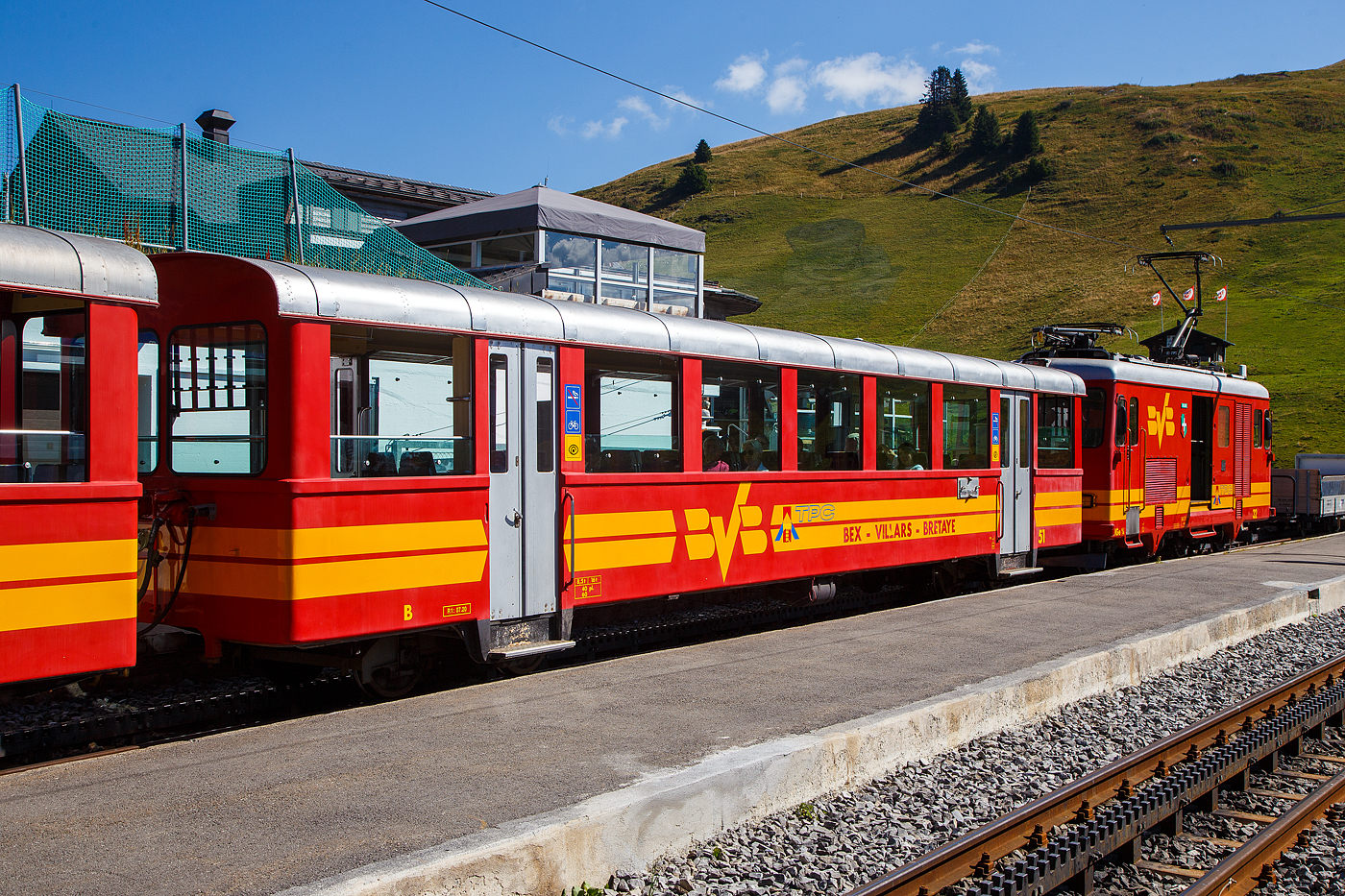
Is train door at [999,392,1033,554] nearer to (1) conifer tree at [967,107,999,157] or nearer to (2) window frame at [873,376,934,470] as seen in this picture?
(2) window frame at [873,376,934,470]

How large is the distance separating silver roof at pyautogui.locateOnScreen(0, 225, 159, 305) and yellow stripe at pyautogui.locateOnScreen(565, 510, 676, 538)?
11.4 feet

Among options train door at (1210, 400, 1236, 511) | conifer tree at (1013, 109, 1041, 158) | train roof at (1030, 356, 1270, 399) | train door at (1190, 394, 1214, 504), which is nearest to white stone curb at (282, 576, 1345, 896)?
train roof at (1030, 356, 1270, 399)

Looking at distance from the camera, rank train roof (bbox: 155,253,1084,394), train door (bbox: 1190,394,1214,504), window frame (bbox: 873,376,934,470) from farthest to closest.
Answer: train door (bbox: 1190,394,1214,504) < window frame (bbox: 873,376,934,470) < train roof (bbox: 155,253,1084,394)

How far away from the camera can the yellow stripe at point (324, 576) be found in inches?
256

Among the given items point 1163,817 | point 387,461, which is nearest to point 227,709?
point 387,461

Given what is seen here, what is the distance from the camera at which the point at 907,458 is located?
1210 cm

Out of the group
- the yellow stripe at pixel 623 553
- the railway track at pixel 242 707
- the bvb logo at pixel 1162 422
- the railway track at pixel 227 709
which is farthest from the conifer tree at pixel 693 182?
the yellow stripe at pixel 623 553

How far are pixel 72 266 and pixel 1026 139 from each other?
413ft

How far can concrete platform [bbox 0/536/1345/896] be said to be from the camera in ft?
13.6

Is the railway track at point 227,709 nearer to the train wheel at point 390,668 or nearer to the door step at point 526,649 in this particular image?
the train wheel at point 390,668

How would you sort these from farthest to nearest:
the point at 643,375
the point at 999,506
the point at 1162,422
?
the point at 1162,422 → the point at 999,506 → the point at 643,375

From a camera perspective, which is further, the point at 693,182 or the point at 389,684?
the point at 693,182

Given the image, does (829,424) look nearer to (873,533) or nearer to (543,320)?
(873,533)

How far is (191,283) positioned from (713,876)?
5045 mm
